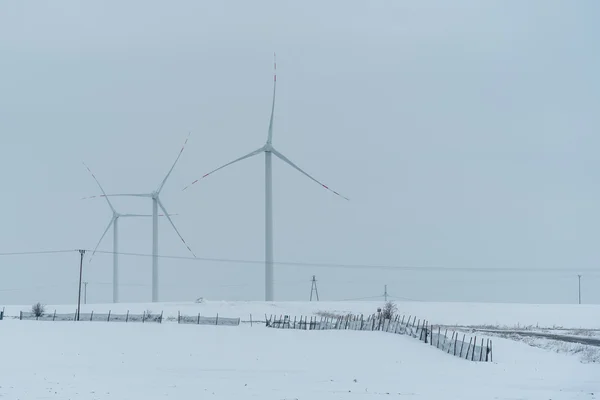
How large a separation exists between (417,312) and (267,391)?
86.8 metres

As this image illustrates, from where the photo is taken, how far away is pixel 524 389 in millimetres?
36938

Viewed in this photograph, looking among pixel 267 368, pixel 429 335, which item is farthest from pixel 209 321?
pixel 267 368

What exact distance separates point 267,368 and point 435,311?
79.5 m

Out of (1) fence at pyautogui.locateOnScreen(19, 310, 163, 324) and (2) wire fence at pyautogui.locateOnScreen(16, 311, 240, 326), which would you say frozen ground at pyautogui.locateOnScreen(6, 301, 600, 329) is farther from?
(2) wire fence at pyautogui.locateOnScreen(16, 311, 240, 326)

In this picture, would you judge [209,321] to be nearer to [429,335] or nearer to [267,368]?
[429,335]

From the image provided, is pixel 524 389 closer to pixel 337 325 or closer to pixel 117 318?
pixel 337 325

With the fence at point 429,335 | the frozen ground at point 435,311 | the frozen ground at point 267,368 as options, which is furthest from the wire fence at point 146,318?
the frozen ground at point 267,368

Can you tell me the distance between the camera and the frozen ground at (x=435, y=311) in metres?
105

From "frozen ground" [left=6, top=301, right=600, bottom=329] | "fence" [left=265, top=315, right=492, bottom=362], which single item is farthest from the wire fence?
"frozen ground" [left=6, top=301, right=600, bottom=329]

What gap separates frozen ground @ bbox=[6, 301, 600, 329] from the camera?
105m

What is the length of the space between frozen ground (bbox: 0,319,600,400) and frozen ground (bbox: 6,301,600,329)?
37.8 m

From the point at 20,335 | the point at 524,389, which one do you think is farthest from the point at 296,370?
the point at 20,335

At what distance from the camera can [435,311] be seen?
12131 centimetres

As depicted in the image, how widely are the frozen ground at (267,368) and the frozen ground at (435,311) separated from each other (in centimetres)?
3781
